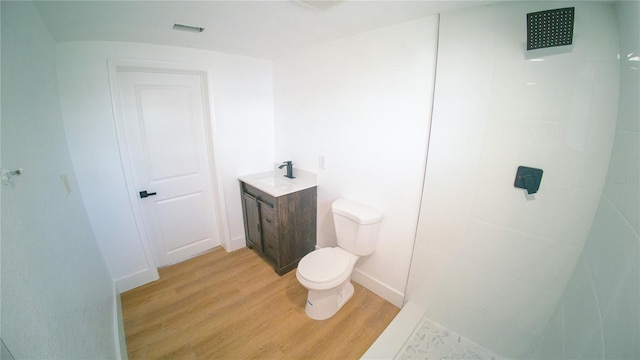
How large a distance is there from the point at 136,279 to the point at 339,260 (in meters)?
1.87

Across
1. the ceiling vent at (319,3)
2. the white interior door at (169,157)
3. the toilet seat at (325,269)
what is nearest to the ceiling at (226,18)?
the ceiling vent at (319,3)

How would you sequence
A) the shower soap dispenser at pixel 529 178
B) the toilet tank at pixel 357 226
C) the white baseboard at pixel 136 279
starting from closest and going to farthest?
the shower soap dispenser at pixel 529 178
the toilet tank at pixel 357 226
the white baseboard at pixel 136 279

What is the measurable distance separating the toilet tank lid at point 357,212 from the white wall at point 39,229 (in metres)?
1.53

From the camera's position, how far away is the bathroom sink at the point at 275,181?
227 centimetres

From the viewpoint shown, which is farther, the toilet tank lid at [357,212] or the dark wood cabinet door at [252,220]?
the dark wood cabinet door at [252,220]

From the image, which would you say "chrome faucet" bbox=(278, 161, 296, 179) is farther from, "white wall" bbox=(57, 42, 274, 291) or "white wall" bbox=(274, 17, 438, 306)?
"white wall" bbox=(57, 42, 274, 291)

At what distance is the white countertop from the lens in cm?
208

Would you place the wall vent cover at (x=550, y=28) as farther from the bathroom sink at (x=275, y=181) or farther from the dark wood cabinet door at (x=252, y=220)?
the dark wood cabinet door at (x=252, y=220)

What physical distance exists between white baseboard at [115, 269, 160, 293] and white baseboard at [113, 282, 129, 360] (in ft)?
0.30

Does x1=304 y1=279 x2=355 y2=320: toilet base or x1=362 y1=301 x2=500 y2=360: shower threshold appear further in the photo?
x1=304 y1=279 x2=355 y2=320: toilet base

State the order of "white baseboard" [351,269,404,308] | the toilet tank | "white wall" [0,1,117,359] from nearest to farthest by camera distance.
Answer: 1. "white wall" [0,1,117,359]
2. the toilet tank
3. "white baseboard" [351,269,404,308]

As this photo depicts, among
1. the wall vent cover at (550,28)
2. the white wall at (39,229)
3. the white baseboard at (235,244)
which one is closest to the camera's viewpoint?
the white wall at (39,229)

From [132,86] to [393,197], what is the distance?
233 cm

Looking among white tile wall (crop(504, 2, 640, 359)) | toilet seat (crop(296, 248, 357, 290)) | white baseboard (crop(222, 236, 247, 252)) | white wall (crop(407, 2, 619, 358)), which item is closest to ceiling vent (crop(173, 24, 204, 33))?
white wall (crop(407, 2, 619, 358))
